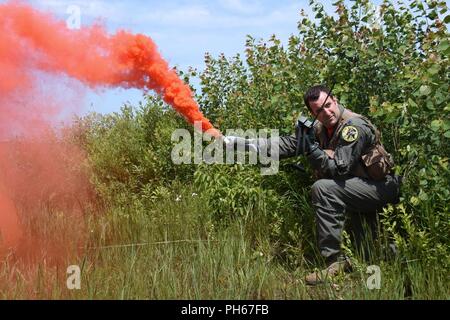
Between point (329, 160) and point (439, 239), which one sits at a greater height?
point (329, 160)

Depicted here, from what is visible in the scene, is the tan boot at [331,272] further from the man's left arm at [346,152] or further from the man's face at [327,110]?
the man's face at [327,110]

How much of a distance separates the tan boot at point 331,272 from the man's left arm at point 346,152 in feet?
2.41

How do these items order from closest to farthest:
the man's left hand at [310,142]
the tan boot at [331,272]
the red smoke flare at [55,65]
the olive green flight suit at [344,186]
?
the tan boot at [331,272], the olive green flight suit at [344,186], the man's left hand at [310,142], the red smoke flare at [55,65]

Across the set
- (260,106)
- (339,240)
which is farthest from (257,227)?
(260,106)

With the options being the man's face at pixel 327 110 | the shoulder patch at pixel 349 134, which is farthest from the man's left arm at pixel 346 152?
the man's face at pixel 327 110

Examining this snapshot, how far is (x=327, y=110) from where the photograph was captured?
15.7ft

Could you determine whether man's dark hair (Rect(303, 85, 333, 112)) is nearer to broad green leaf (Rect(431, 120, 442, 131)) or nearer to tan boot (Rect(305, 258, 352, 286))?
broad green leaf (Rect(431, 120, 442, 131))

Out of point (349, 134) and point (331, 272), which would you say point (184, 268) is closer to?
point (331, 272)

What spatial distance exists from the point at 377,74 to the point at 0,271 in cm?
361

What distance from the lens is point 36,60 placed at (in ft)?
18.3

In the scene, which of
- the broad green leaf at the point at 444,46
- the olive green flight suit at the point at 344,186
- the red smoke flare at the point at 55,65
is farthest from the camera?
the red smoke flare at the point at 55,65

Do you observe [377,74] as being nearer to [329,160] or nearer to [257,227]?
[329,160]

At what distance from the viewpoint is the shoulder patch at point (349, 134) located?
4568mm
